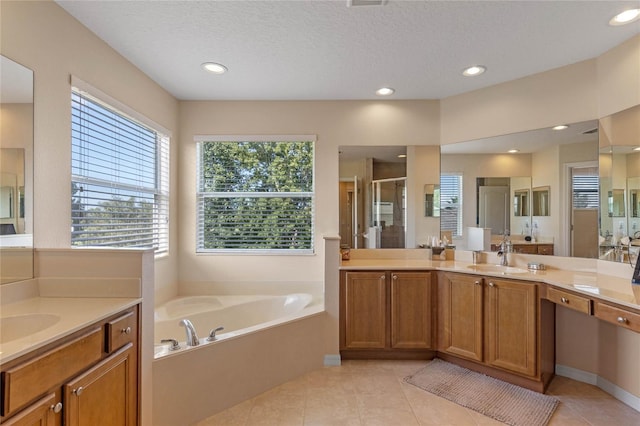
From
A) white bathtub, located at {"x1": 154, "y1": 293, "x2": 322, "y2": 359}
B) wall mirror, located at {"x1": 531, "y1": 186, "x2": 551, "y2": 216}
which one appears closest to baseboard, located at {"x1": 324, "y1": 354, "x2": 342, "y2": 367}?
white bathtub, located at {"x1": 154, "y1": 293, "x2": 322, "y2": 359}

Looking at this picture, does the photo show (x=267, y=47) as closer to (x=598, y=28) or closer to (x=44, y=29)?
(x=44, y=29)

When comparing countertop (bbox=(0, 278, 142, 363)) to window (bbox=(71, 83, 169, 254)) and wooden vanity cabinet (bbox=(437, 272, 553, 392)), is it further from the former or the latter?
wooden vanity cabinet (bbox=(437, 272, 553, 392))

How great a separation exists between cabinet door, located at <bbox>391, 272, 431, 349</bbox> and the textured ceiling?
1.80 metres

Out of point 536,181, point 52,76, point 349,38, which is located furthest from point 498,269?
point 52,76

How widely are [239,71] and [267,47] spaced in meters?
0.47

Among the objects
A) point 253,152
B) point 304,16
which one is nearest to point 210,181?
point 253,152

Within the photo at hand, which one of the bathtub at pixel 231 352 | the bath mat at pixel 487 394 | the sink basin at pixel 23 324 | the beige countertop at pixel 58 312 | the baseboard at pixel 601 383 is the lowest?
the bath mat at pixel 487 394

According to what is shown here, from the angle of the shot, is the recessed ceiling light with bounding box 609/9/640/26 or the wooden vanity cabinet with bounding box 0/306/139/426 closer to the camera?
the wooden vanity cabinet with bounding box 0/306/139/426

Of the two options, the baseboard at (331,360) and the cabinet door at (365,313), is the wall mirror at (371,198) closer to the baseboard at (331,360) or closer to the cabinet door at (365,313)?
the cabinet door at (365,313)

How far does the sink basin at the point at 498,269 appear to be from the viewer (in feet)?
8.09

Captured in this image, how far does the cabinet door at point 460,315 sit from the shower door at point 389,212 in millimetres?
689

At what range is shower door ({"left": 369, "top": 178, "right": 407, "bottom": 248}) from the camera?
318cm

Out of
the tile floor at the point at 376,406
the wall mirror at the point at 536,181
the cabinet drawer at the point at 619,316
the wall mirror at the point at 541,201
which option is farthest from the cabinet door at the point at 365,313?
the wall mirror at the point at 541,201

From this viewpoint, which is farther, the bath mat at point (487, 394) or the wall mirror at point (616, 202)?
the wall mirror at point (616, 202)
